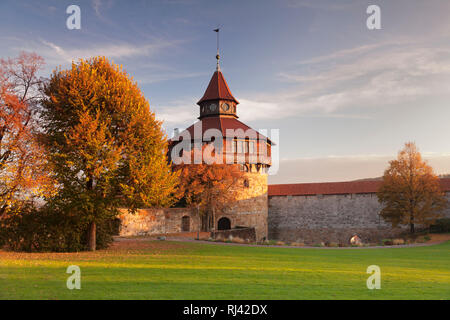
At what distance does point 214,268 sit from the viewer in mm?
11789

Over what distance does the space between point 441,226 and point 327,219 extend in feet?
Answer: 38.5

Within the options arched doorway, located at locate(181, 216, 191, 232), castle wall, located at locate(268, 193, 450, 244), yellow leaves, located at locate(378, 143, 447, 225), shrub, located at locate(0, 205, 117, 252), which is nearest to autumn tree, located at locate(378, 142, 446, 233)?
yellow leaves, located at locate(378, 143, 447, 225)

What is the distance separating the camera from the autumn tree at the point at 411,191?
3441cm

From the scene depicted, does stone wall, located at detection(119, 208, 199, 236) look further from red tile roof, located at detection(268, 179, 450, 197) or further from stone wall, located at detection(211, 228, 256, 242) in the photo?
red tile roof, located at detection(268, 179, 450, 197)

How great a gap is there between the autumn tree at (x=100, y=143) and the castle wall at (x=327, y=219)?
26.5 m

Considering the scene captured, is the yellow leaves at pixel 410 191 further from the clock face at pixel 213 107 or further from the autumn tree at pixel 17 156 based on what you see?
the autumn tree at pixel 17 156

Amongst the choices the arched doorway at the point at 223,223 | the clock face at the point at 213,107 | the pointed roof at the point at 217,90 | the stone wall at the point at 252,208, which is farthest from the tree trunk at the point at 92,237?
the pointed roof at the point at 217,90

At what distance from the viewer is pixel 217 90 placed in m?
46.1

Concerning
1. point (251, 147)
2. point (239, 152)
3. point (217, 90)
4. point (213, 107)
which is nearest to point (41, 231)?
point (239, 152)

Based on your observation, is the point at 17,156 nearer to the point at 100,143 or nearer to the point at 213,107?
the point at 100,143
